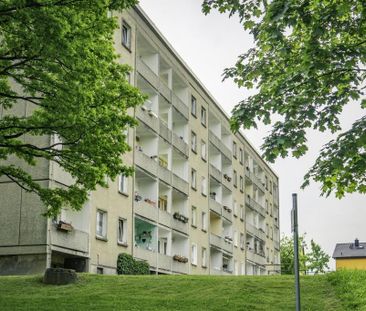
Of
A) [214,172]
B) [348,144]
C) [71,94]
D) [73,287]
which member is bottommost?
[73,287]

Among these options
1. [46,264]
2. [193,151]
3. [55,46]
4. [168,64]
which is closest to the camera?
[55,46]

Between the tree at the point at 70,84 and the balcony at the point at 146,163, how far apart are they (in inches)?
654

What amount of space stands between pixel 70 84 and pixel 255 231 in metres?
52.7

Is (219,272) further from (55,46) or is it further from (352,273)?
(55,46)

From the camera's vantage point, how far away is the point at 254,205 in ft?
228

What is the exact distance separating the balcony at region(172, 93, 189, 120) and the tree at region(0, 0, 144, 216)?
79.4 feet

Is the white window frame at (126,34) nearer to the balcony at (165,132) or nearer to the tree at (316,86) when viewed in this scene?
the balcony at (165,132)

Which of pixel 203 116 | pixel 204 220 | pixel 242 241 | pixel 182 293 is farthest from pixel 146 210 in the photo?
pixel 242 241

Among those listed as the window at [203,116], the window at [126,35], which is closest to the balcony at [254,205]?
Answer: the window at [203,116]

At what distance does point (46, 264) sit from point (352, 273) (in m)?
14.0

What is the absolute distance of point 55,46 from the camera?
16484 mm

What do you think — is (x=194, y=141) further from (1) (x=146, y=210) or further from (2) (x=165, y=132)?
(1) (x=146, y=210)

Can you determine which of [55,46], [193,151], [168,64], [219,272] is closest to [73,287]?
[55,46]

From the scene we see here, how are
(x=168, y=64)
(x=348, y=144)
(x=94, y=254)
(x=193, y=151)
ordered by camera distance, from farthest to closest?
(x=193, y=151)
(x=168, y=64)
(x=94, y=254)
(x=348, y=144)
